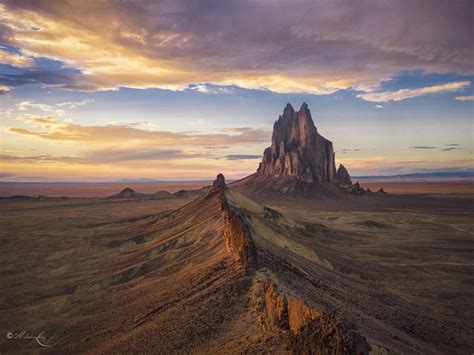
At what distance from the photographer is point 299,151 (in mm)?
161375

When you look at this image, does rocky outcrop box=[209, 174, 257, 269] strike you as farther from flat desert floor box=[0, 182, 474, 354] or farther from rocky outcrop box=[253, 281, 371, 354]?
rocky outcrop box=[253, 281, 371, 354]

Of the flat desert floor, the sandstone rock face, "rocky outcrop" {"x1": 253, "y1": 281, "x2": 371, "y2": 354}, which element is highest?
the sandstone rock face

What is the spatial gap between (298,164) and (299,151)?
24.7ft

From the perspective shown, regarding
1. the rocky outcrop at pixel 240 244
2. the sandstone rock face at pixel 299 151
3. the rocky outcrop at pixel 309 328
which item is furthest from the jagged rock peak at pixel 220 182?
the sandstone rock face at pixel 299 151

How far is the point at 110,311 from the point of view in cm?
2614

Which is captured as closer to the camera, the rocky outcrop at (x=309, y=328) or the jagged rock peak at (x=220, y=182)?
the rocky outcrop at (x=309, y=328)

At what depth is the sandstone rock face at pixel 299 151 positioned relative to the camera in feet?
518

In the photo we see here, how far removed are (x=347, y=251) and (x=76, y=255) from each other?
3562 cm

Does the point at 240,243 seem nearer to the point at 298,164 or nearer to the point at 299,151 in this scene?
the point at 298,164

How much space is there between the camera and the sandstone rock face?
15775cm

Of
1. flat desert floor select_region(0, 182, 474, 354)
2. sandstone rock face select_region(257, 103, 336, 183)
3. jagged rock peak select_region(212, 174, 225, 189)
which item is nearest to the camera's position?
flat desert floor select_region(0, 182, 474, 354)

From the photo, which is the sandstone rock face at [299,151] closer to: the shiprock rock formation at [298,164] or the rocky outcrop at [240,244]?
the shiprock rock formation at [298,164]

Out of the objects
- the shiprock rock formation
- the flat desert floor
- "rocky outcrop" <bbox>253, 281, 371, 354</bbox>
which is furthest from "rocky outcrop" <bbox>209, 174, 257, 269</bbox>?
Result: the shiprock rock formation

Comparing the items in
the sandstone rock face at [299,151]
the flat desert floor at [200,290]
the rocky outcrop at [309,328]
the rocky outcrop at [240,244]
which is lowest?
the flat desert floor at [200,290]
